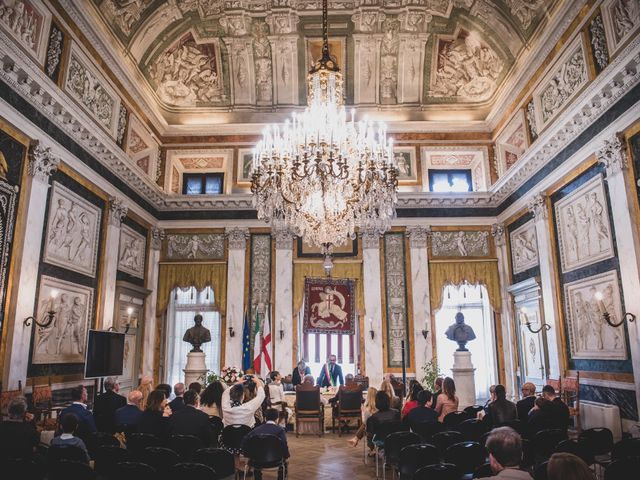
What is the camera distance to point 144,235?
13.5m

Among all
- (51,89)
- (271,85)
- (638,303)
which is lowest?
(638,303)

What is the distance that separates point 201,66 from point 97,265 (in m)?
6.34

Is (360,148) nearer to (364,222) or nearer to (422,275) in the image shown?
(364,222)

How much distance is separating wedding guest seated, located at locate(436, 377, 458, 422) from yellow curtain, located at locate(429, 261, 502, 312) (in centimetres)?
649

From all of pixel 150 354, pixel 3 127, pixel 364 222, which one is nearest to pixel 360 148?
pixel 364 222

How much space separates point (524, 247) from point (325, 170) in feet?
23.2

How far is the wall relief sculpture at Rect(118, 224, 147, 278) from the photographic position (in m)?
12.0

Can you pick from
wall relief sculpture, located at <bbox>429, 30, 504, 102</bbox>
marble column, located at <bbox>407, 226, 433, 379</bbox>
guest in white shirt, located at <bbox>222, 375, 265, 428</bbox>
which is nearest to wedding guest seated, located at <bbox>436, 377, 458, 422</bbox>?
guest in white shirt, located at <bbox>222, 375, 265, 428</bbox>

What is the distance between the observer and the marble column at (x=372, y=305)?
43.8ft

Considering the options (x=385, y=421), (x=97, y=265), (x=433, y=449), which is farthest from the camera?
(x=97, y=265)

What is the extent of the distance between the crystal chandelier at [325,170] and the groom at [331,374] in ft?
18.2

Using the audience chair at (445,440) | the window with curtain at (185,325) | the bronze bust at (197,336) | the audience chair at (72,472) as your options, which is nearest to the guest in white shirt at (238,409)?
the audience chair at (445,440)

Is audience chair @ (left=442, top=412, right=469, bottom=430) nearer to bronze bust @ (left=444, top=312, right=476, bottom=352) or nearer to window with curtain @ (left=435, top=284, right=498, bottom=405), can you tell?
bronze bust @ (left=444, top=312, right=476, bottom=352)

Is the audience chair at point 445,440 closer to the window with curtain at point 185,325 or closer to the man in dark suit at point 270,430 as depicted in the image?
the man in dark suit at point 270,430
